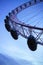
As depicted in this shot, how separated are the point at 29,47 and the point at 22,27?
5.24m

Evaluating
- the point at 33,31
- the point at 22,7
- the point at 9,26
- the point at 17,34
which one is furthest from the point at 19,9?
the point at 33,31

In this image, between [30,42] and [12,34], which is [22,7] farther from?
[30,42]

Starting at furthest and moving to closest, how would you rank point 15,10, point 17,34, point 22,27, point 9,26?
point 15,10 < point 9,26 < point 17,34 < point 22,27

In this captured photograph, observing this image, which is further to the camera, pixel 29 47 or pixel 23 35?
pixel 23 35

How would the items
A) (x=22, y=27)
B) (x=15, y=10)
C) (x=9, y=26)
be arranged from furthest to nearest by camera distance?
(x=15, y=10)
(x=9, y=26)
(x=22, y=27)

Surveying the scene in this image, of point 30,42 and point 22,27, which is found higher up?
point 22,27

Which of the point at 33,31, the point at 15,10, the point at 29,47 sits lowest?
the point at 29,47

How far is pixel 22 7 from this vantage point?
1948 inches

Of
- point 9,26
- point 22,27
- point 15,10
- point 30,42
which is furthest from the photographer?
point 15,10

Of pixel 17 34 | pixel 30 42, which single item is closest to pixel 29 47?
pixel 30 42

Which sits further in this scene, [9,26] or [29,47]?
[9,26]

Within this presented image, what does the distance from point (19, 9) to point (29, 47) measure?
1810 centimetres

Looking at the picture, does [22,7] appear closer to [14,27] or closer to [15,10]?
[15,10]

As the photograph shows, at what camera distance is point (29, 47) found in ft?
111
